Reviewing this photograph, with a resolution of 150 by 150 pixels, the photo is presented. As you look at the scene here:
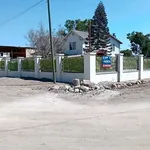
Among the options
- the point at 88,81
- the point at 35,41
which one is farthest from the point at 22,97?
the point at 35,41

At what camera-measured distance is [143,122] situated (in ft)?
30.3

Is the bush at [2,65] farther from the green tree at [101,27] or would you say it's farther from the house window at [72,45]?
the green tree at [101,27]

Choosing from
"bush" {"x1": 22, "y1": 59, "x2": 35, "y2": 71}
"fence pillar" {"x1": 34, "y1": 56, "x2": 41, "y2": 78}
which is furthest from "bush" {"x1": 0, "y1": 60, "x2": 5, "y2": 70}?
"fence pillar" {"x1": 34, "y1": 56, "x2": 41, "y2": 78}

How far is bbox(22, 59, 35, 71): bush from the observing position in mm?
27031

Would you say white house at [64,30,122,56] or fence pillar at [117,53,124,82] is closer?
fence pillar at [117,53,124,82]

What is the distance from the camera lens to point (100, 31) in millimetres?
68938

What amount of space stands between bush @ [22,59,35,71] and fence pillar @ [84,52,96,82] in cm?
704

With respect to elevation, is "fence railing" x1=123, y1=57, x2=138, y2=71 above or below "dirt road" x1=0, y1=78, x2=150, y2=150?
above

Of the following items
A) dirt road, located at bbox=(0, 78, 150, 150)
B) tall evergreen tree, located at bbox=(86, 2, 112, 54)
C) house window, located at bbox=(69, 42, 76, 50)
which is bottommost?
dirt road, located at bbox=(0, 78, 150, 150)

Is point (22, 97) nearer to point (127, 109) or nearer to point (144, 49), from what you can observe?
point (127, 109)

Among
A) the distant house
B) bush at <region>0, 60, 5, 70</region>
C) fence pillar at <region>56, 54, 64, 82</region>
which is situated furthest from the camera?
the distant house

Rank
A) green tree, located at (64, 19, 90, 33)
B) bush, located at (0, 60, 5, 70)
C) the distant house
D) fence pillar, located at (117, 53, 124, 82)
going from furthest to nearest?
green tree, located at (64, 19, 90, 33)
the distant house
bush, located at (0, 60, 5, 70)
fence pillar, located at (117, 53, 124, 82)

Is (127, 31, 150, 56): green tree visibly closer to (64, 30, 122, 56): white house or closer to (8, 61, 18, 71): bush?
(64, 30, 122, 56): white house

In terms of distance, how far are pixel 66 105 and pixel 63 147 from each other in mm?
6581
